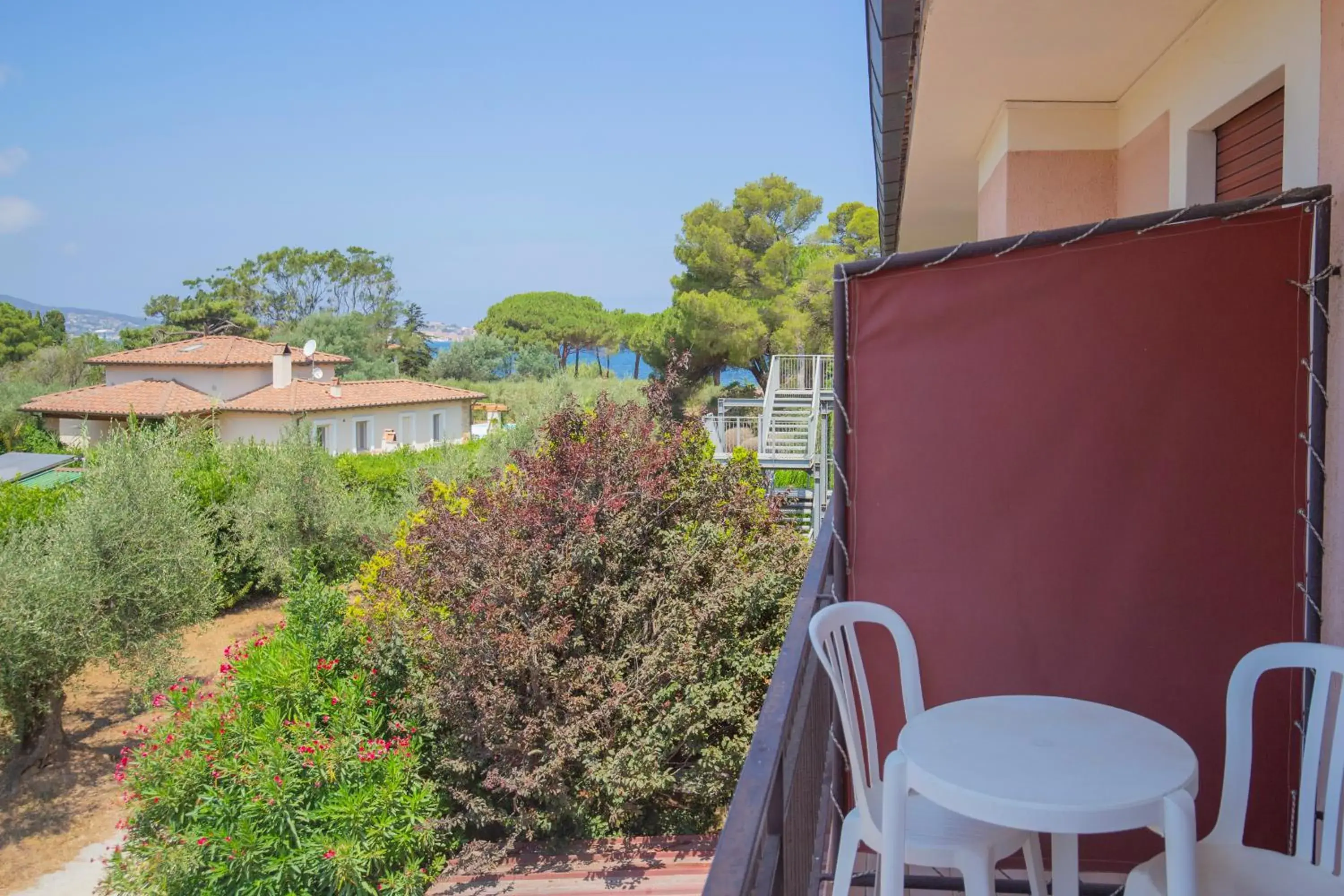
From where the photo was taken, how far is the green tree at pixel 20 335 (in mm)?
41562

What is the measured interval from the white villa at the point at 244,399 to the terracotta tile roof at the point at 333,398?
4cm

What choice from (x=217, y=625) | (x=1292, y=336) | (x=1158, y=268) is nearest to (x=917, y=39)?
(x=1158, y=268)

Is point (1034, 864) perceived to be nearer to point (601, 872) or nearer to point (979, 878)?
point (979, 878)

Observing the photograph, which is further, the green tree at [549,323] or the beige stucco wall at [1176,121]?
the green tree at [549,323]

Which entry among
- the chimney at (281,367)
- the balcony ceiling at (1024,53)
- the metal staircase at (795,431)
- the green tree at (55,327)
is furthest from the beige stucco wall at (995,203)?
the green tree at (55,327)

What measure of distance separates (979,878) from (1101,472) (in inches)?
39.5

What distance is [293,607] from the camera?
351 inches

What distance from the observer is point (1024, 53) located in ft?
11.9

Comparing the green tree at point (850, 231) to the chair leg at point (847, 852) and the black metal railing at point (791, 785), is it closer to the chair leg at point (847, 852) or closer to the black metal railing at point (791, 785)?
the black metal railing at point (791, 785)

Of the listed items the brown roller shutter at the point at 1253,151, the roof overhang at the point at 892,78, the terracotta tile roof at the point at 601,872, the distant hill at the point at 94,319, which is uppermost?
the distant hill at the point at 94,319

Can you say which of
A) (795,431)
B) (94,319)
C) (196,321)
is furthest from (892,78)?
(94,319)

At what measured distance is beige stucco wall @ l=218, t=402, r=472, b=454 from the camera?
81.2 ft

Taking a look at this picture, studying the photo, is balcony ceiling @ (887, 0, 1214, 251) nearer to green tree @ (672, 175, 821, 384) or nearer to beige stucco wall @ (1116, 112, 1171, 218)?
beige stucco wall @ (1116, 112, 1171, 218)

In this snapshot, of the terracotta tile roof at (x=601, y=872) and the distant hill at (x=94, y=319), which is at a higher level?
the distant hill at (x=94, y=319)
